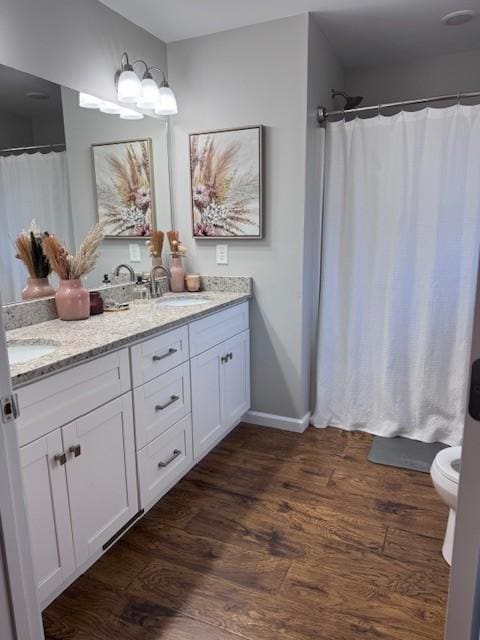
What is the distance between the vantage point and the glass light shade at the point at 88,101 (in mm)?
2205

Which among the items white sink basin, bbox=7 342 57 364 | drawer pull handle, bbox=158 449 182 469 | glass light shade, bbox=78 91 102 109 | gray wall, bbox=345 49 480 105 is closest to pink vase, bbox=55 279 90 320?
white sink basin, bbox=7 342 57 364

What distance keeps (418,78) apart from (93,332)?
272cm

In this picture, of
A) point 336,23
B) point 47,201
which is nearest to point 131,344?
point 47,201

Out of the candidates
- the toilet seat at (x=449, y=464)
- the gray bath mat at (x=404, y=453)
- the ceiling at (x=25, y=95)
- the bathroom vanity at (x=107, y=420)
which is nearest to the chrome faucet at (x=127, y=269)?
the bathroom vanity at (x=107, y=420)

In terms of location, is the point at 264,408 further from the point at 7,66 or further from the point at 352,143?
the point at 7,66

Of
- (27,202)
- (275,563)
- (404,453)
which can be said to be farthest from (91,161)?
(404,453)

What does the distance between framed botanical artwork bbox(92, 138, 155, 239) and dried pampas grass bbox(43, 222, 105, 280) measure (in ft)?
1.47

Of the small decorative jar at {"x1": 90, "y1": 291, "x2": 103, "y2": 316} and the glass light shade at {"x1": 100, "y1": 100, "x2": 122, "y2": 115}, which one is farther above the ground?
the glass light shade at {"x1": 100, "y1": 100, "x2": 122, "y2": 115}

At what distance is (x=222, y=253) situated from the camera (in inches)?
111

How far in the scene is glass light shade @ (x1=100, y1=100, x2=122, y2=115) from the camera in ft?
7.68

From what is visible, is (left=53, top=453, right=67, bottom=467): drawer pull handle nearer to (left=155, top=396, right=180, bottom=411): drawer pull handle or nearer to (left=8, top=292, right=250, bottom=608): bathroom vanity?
(left=8, top=292, right=250, bottom=608): bathroom vanity

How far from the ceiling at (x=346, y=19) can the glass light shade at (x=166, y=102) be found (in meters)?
0.34

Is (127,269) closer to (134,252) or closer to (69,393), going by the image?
(134,252)

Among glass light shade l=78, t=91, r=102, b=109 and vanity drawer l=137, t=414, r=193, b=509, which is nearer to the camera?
vanity drawer l=137, t=414, r=193, b=509
